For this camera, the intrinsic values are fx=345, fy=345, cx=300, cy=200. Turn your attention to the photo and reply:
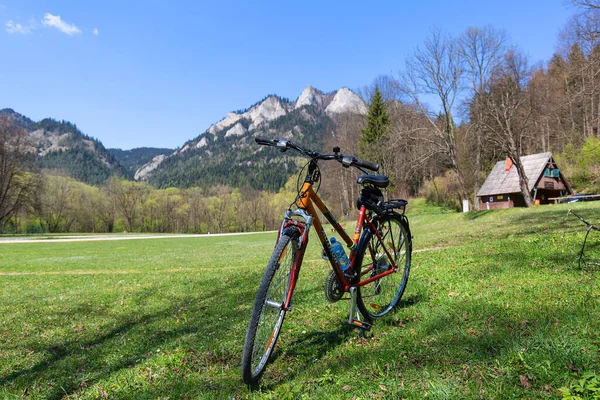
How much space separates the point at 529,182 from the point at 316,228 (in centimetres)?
4090

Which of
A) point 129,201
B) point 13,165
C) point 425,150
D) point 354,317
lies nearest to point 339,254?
point 354,317

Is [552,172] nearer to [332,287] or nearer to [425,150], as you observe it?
[425,150]

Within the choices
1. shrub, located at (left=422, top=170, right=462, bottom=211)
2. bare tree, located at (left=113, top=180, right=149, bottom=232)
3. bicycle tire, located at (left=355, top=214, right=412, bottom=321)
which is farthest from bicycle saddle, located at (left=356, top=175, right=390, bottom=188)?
bare tree, located at (left=113, top=180, right=149, bottom=232)

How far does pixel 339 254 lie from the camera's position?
3.47 m

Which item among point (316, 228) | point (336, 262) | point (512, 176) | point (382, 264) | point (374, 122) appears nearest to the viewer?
point (316, 228)

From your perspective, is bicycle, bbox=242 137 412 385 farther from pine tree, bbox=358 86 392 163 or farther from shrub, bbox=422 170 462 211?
shrub, bbox=422 170 462 211

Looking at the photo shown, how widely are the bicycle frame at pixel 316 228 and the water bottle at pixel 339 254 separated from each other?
4 cm

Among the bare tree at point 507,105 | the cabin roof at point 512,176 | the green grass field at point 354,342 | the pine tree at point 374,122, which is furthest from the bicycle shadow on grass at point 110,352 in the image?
the pine tree at point 374,122

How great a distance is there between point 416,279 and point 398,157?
28.4 metres

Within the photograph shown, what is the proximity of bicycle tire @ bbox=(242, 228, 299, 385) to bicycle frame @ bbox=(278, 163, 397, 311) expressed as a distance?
2.5 inches

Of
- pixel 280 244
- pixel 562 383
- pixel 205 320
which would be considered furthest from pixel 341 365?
pixel 205 320

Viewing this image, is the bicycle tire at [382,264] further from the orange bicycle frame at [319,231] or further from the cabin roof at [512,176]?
the cabin roof at [512,176]

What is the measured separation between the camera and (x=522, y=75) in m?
26.2

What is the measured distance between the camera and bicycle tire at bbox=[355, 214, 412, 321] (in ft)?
12.3
